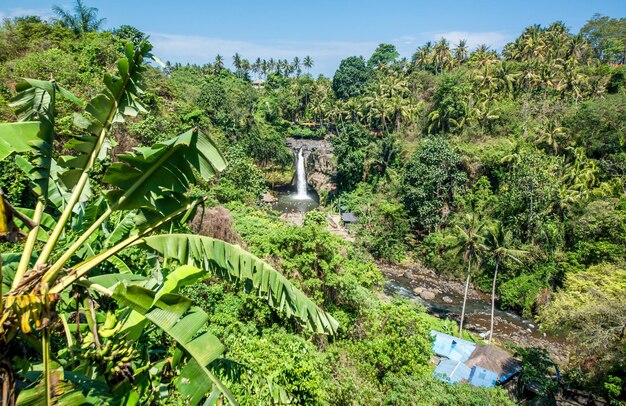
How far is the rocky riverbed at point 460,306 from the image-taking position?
20.4 m

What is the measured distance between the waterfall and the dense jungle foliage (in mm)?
2212

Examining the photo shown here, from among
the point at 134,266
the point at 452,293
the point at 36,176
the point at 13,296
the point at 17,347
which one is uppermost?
the point at 36,176

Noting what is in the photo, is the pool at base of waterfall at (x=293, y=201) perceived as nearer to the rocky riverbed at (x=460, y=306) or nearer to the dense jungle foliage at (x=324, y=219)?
the dense jungle foliage at (x=324, y=219)

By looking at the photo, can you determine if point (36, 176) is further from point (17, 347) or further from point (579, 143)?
point (579, 143)

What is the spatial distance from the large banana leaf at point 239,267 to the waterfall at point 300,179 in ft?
135

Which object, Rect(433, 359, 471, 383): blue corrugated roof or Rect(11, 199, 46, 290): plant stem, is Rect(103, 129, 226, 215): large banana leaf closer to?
Rect(11, 199, 46, 290): plant stem

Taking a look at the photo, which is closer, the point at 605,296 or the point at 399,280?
the point at 605,296

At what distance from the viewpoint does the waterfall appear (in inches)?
1795

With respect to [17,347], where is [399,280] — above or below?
below

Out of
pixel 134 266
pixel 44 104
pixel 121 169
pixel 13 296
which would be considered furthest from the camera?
pixel 134 266

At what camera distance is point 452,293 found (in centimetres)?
2562

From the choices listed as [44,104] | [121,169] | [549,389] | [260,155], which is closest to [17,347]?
[121,169]

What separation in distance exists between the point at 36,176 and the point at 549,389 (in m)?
18.2

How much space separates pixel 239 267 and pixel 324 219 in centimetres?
1087
